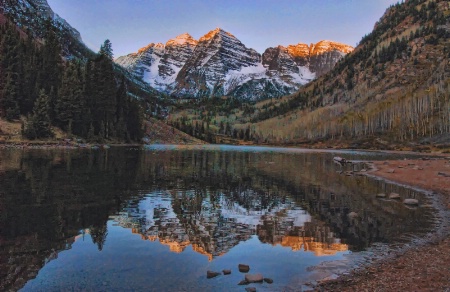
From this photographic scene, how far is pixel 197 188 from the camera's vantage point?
37094mm

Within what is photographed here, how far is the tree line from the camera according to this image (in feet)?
323

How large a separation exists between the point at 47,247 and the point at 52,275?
354cm

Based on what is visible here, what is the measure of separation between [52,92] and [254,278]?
11360 centimetres

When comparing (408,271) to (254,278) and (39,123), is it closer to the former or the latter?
(254,278)

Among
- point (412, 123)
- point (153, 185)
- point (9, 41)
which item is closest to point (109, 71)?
point (9, 41)

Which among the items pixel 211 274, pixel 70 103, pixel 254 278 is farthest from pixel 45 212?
pixel 70 103

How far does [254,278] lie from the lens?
521 inches

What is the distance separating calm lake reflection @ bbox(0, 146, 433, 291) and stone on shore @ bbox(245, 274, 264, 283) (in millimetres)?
469

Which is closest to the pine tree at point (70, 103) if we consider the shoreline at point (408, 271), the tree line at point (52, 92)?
the tree line at point (52, 92)

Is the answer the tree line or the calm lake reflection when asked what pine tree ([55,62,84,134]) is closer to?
the tree line

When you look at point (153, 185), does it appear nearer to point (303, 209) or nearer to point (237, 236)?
point (303, 209)

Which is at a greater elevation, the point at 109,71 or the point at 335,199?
the point at 109,71

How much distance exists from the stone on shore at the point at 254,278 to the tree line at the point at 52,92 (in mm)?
93894

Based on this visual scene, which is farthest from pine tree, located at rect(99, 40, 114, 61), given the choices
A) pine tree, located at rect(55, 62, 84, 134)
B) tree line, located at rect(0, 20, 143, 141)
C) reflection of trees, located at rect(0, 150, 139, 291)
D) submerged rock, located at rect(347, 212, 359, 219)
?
submerged rock, located at rect(347, 212, 359, 219)
